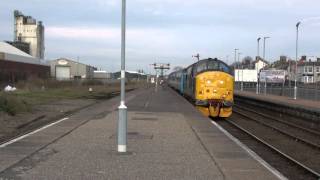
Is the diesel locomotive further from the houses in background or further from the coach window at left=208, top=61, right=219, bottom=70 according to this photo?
the houses in background

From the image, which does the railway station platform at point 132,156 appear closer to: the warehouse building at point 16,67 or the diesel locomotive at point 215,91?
the diesel locomotive at point 215,91

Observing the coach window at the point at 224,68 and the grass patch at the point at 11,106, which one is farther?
the coach window at the point at 224,68

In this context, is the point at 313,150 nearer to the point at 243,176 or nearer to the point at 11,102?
the point at 243,176

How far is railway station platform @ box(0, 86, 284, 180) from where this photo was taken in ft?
33.3

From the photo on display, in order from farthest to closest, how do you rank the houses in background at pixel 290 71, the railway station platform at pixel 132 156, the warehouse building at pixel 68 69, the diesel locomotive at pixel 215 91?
the warehouse building at pixel 68 69
the houses in background at pixel 290 71
the diesel locomotive at pixel 215 91
the railway station platform at pixel 132 156

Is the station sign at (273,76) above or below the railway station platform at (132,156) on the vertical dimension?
above

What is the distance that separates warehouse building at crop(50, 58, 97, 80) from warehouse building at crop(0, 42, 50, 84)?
74.2 ft

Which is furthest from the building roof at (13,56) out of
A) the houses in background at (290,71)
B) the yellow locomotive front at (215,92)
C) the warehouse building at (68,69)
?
the yellow locomotive front at (215,92)

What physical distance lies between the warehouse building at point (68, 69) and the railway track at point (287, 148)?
105m

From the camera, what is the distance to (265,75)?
75.9 meters

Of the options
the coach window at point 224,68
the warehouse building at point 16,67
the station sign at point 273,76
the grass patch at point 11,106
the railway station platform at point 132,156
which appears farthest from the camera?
the station sign at point 273,76

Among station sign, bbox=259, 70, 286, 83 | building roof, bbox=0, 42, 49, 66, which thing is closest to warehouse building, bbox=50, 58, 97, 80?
building roof, bbox=0, 42, 49, 66

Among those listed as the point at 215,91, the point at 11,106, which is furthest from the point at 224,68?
the point at 11,106

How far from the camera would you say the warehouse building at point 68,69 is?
13288 centimetres
